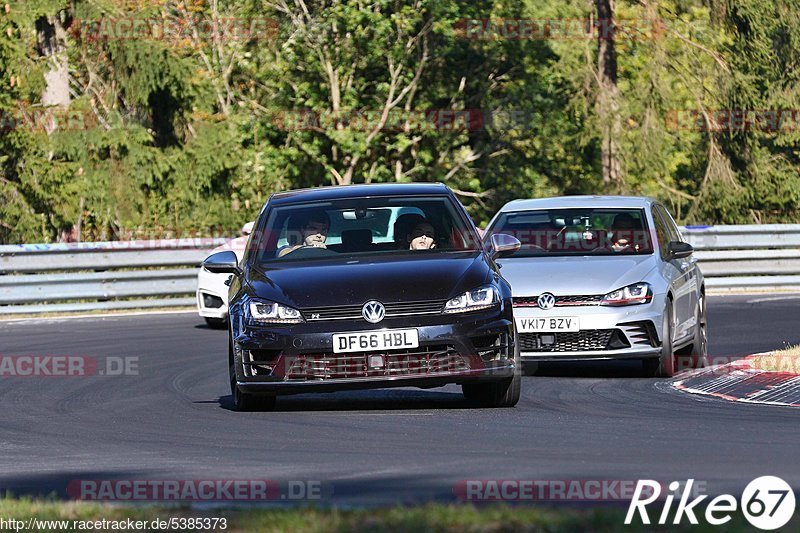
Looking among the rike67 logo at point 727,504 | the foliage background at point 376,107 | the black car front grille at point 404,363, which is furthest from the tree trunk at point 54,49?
the rike67 logo at point 727,504

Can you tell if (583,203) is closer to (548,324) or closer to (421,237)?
(548,324)

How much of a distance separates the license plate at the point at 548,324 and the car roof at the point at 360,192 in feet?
5.36

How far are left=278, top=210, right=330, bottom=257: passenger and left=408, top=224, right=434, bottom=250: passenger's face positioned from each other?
629 millimetres

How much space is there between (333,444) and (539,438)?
118 centimetres

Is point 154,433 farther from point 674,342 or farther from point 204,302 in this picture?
point 204,302

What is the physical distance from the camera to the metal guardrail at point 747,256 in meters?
26.5

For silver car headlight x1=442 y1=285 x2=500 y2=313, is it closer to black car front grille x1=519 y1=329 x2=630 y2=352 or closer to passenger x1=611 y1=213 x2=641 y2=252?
black car front grille x1=519 y1=329 x2=630 y2=352

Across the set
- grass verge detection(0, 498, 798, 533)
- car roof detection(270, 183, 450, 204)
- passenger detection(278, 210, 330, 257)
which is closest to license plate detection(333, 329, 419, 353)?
passenger detection(278, 210, 330, 257)

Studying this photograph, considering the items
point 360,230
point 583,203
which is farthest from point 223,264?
point 583,203

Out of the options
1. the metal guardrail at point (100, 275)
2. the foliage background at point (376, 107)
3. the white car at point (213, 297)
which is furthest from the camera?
the foliage background at point (376, 107)

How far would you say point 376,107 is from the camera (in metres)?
34.8

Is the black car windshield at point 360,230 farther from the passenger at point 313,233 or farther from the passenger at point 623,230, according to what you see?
the passenger at point 623,230

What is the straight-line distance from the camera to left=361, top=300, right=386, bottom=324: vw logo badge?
10258mm

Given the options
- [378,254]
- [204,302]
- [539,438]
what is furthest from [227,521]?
[204,302]
